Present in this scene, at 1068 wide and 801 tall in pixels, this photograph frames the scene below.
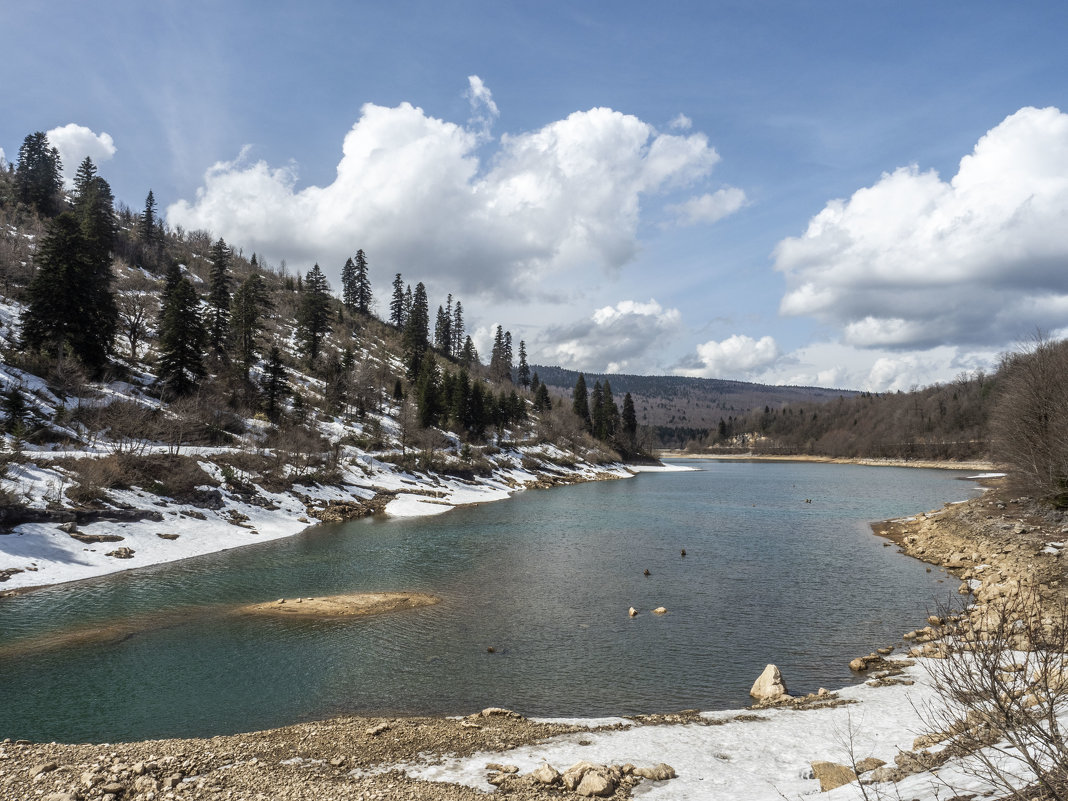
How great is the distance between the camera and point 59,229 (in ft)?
168

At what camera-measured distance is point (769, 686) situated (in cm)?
1476

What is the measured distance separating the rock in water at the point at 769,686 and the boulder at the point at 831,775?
4.43 metres

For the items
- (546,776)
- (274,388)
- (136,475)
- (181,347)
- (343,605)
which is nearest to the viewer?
(546,776)

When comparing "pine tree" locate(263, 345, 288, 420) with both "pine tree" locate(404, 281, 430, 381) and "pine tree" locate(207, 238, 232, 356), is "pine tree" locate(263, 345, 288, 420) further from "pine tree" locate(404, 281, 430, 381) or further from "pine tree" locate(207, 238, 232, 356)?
"pine tree" locate(404, 281, 430, 381)

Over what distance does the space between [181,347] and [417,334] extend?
63.0 m

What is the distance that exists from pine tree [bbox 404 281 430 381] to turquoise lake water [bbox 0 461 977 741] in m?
73.3

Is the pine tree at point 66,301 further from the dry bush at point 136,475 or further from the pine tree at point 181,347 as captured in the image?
the dry bush at point 136,475

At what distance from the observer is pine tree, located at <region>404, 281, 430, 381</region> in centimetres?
11038

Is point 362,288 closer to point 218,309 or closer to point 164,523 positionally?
point 218,309

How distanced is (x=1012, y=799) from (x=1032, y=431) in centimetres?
4201

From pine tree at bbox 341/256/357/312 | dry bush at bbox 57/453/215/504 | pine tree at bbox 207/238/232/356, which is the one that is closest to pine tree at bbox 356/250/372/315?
pine tree at bbox 341/256/357/312

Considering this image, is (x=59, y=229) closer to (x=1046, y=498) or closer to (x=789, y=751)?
(x=789, y=751)

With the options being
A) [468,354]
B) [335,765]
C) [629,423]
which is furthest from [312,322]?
[335,765]

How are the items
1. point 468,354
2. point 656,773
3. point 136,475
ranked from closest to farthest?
1. point 656,773
2. point 136,475
3. point 468,354
